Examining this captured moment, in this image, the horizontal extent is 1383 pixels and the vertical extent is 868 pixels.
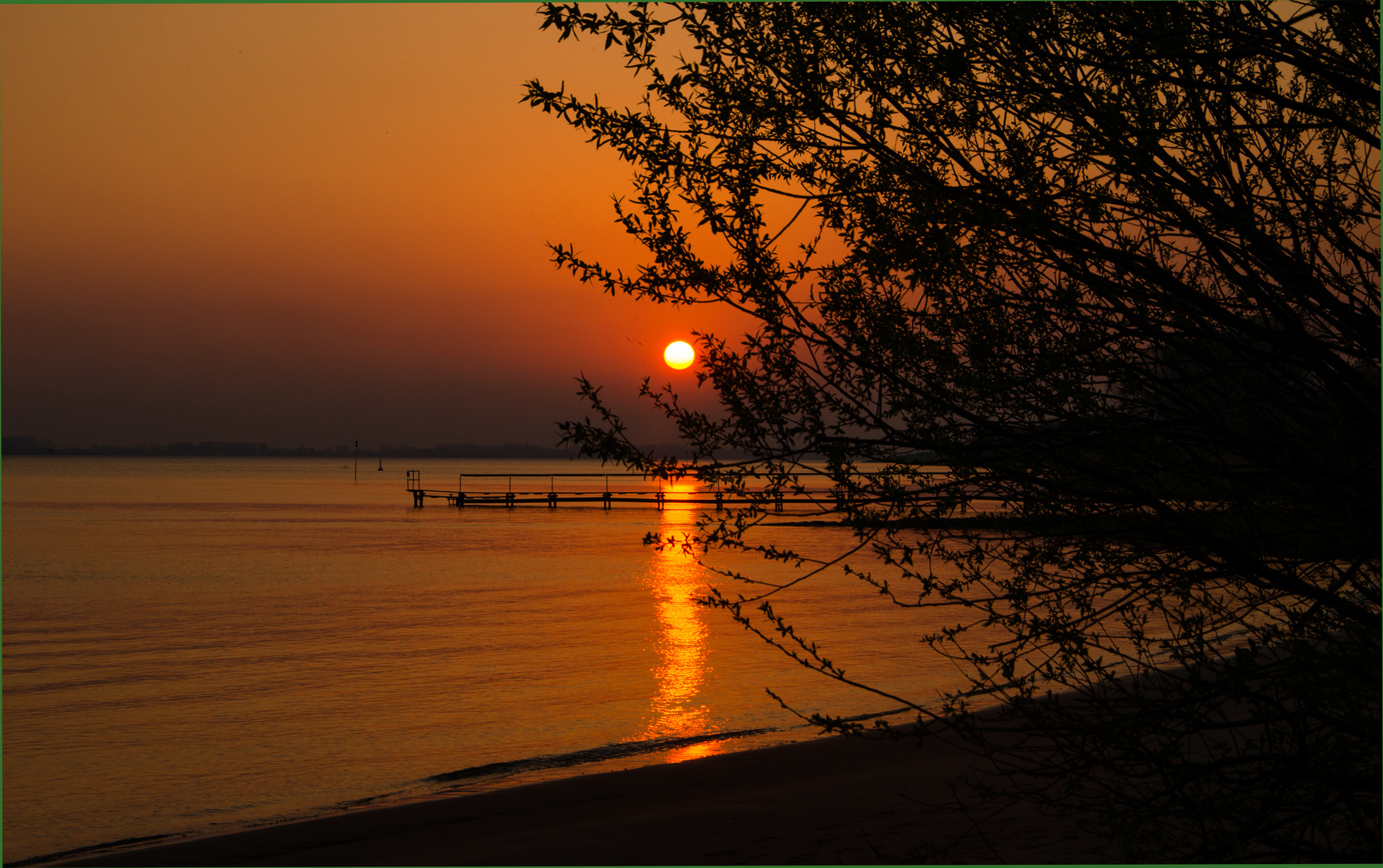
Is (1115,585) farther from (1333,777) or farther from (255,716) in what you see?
(255,716)

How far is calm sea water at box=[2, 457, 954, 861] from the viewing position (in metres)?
13.0

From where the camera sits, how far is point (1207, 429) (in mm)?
4496

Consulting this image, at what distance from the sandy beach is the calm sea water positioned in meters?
1.14

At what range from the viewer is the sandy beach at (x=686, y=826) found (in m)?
8.68

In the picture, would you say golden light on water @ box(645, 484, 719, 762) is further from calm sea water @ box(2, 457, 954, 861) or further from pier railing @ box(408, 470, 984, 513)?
pier railing @ box(408, 470, 984, 513)

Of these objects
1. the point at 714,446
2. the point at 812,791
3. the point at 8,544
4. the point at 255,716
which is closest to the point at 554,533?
the point at 8,544

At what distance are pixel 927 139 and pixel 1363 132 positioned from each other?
204cm

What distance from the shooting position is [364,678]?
20188 mm

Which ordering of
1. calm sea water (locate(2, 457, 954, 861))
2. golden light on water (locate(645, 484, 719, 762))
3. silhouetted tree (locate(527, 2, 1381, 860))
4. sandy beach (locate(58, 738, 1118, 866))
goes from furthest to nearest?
golden light on water (locate(645, 484, 719, 762))
calm sea water (locate(2, 457, 954, 861))
sandy beach (locate(58, 738, 1118, 866))
silhouetted tree (locate(527, 2, 1381, 860))

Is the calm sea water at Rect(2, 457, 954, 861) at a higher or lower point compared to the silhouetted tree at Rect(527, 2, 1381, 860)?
lower

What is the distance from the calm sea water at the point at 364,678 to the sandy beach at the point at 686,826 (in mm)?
1144

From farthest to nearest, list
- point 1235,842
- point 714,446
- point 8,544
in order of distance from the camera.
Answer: point 8,544
point 714,446
point 1235,842

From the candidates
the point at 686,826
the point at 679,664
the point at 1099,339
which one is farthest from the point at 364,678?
the point at 1099,339

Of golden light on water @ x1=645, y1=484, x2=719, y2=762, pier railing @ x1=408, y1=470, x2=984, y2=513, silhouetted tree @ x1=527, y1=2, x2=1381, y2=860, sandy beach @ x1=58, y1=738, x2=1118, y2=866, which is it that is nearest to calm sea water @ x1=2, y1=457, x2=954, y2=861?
golden light on water @ x1=645, y1=484, x2=719, y2=762
